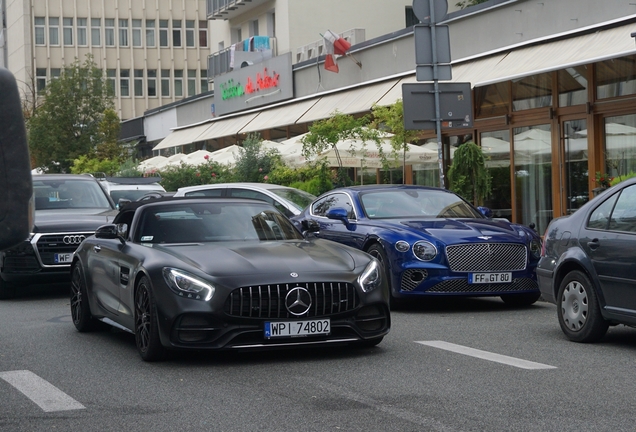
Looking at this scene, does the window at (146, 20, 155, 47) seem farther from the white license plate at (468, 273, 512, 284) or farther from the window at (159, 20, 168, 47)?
the white license plate at (468, 273, 512, 284)

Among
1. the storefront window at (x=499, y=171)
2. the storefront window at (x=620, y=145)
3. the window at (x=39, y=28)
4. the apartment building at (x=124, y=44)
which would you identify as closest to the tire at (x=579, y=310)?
the storefront window at (x=620, y=145)

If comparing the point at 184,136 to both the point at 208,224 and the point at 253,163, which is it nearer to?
the point at 253,163

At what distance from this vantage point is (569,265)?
9.98 m

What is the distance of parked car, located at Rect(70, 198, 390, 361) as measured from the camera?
27.9ft

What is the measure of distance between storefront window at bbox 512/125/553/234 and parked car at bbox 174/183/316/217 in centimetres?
703

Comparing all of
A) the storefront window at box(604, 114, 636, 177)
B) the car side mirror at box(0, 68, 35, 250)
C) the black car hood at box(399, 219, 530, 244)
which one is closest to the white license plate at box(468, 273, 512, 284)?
the black car hood at box(399, 219, 530, 244)

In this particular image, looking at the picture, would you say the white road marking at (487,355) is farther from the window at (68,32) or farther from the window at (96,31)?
the window at (68,32)

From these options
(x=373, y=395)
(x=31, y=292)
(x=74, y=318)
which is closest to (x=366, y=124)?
(x=31, y=292)

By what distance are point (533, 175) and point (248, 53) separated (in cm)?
2226

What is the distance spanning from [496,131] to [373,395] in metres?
19.7

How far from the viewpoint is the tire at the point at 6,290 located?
15414 mm

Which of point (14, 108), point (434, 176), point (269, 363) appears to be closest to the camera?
point (14, 108)

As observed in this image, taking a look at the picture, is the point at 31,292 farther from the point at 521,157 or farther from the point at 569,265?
the point at 521,157

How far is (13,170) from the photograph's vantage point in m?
4.02
